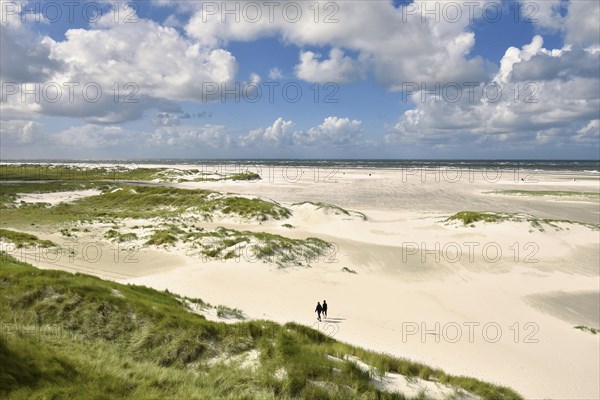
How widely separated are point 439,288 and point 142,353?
18272mm

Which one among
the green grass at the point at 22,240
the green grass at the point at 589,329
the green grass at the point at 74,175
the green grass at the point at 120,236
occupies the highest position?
the green grass at the point at 74,175

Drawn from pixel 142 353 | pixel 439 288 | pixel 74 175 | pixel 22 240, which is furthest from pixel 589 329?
pixel 74 175

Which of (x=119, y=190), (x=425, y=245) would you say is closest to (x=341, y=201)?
(x=425, y=245)

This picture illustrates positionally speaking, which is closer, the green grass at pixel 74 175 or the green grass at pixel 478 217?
the green grass at pixel 478 217

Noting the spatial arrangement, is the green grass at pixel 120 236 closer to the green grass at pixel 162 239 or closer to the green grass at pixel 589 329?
the green grass at pixel 162 239

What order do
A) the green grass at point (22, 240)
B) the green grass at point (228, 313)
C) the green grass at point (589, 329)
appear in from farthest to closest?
1. the green grass at point (22, 240)
2. the green grass at point (589, 329)
3. the green grass at point (228, 313)

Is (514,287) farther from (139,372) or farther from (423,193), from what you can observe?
(423,193)

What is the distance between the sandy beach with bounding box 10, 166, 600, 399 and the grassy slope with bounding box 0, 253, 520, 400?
14.5 ft

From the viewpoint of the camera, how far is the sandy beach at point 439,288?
14148 mm

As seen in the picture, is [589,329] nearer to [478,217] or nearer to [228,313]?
[228,313]

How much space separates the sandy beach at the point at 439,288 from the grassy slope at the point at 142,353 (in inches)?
174

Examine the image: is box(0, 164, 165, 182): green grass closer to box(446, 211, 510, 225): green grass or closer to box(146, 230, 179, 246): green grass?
box(146, 230, 179, 246): green grass

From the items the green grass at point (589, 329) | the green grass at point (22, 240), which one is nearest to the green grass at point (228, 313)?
the green grass at point (589, 329)

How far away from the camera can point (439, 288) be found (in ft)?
72.7
